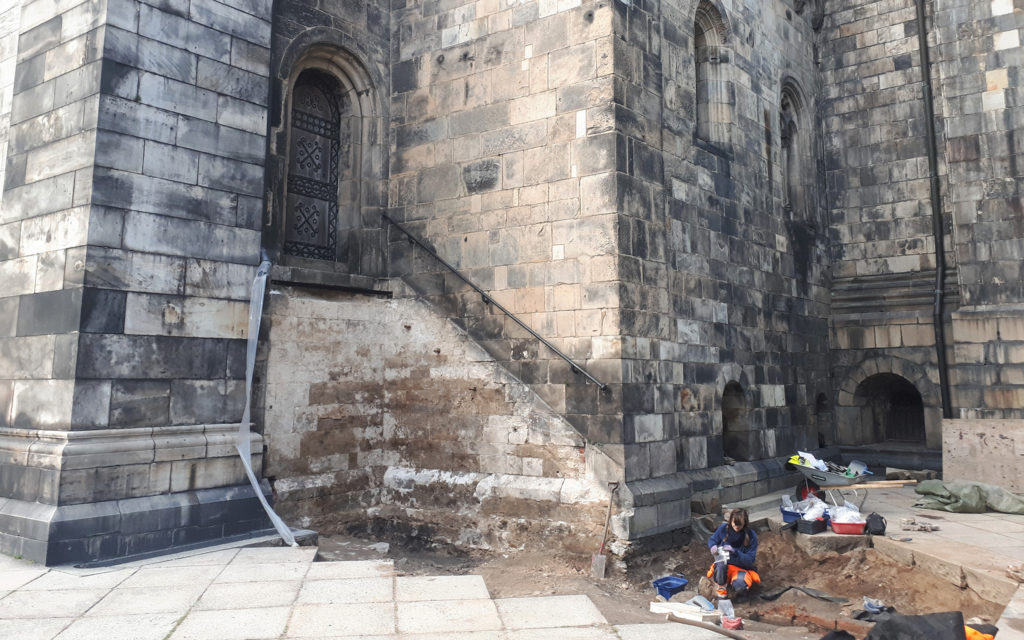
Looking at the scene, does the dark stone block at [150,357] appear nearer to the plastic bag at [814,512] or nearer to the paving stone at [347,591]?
the paving stone at [347,591]

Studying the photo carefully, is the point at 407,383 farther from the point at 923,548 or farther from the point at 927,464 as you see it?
the point at 927,464

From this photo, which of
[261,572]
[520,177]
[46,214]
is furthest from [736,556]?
[46,214]

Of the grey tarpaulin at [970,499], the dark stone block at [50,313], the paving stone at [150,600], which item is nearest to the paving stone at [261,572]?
the paving stone at [150,600]

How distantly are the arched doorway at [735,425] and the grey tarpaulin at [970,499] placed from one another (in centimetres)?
206

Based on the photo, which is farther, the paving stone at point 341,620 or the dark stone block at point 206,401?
the dark stone block at point 206,401

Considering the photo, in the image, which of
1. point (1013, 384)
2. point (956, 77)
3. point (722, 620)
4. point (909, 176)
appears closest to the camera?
point (722, 620)

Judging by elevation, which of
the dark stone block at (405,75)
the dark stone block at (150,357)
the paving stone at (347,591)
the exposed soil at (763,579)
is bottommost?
the exposed soil at (763,579)

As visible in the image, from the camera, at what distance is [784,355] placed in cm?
1023

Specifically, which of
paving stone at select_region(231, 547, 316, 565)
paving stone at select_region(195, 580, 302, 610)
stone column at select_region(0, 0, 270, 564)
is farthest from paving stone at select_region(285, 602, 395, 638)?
stone column at select_region(0, 0, 270, 564)

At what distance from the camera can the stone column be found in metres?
5.91

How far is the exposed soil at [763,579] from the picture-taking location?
19.5 ft

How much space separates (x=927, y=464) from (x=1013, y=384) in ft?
5.93

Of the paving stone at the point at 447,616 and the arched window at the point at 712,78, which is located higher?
the arched window at the point at 712,78

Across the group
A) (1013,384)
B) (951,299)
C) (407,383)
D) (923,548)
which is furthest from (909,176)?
(407,383)
